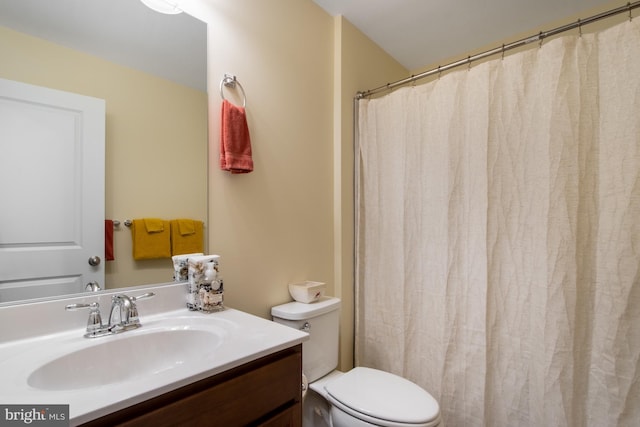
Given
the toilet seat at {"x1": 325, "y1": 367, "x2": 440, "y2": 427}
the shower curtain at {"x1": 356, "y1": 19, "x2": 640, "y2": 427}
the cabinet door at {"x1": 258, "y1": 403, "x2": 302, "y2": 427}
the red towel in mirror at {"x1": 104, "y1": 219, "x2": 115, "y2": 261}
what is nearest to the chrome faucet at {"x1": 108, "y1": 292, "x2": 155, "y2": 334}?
the red towel in mirror at {"x1": 104, "y1": 219, "x2": 115, "y2": 261}

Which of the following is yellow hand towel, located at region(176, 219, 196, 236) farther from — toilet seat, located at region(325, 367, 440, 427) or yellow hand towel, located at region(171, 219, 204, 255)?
toilet seat, located at region(325, 367, 440, 427)

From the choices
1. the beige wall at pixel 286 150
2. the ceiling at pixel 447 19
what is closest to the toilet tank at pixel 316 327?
the beige wall at pixel 286 150

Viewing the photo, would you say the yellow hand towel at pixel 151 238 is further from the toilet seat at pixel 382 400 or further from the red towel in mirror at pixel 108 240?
the toilet seat at pixel 382 400

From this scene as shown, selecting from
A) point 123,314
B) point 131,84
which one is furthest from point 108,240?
point 131,84

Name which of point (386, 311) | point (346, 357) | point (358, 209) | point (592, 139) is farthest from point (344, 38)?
point (346, 357)

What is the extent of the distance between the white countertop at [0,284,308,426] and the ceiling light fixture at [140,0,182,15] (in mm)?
1042

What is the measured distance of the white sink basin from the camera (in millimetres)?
779

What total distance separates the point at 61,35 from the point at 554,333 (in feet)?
6.72

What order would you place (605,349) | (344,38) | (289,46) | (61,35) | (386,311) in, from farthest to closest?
1. (344,38)
2. (386,311)
3. (289,46)
4. (605,349)
5. (61,35)

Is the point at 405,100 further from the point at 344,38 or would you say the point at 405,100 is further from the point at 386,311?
the point at 386,311

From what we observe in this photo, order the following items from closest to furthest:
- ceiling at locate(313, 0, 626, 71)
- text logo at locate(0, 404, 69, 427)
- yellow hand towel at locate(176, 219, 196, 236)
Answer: text logo at locate(0, 404, 69, 427), yellow hand towel at locate(176, 219, 196, 236), ceiling at locate(313, 0, 626, 71)

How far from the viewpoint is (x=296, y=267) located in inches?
65.2

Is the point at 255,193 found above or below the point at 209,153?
below

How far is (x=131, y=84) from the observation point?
112 centimetres
